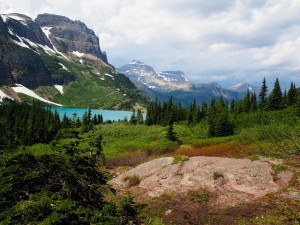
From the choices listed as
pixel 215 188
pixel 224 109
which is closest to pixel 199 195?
pixel 215 188

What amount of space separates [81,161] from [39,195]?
16.5 ft

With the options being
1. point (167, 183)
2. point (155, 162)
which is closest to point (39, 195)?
point (167, 183)

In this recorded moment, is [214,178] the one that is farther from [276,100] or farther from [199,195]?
[276,100]

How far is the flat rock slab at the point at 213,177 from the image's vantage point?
25.3 meters

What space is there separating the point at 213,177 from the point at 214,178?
0.19m

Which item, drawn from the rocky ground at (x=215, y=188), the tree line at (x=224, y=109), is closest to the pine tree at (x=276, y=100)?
the tree line at (x=224, y=109)

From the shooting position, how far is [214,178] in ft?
88.2

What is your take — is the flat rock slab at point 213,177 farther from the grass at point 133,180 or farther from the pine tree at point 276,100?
the pine tree at point 276,100

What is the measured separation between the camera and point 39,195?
453 inches

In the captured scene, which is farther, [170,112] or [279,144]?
[170,112]

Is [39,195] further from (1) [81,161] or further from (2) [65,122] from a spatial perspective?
(2) [65,122]

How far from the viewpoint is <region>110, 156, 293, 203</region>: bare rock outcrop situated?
25.2 metres

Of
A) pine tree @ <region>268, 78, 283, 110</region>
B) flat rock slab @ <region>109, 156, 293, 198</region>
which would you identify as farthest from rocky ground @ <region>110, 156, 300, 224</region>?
pine tree @ <region>268, 78, 283, 110</region>

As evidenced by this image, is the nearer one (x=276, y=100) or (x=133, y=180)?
(x=133, y=180)
